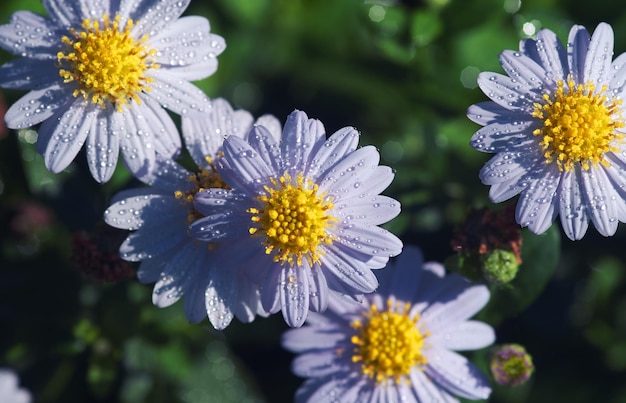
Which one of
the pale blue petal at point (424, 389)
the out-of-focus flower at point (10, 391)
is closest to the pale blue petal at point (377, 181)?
the pale blue petal at point (424, 389)

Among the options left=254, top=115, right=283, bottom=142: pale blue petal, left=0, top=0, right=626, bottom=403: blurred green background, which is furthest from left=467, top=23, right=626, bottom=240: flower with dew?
left=254, top=115, right=283, bottom=142: pale blue petal

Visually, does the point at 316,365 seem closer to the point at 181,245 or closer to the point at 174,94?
the point at 181,245

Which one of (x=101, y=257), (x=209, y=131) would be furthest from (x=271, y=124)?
(x=101, y=257)

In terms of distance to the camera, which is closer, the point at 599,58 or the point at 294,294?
the point at 294,294

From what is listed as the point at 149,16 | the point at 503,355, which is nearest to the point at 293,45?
the point at 149,16

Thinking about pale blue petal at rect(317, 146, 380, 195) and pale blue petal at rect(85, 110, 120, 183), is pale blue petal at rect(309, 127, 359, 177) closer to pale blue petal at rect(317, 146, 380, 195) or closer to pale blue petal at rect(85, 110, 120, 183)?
pale blue petal at rect(317, 146, 380, 195)
